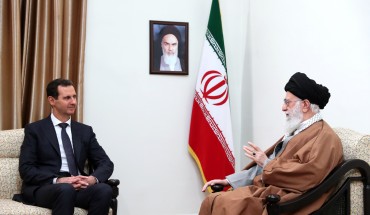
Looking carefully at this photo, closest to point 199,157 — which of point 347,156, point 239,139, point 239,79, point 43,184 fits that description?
point 239,139

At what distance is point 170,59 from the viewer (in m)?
4.68

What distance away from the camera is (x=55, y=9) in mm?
4191

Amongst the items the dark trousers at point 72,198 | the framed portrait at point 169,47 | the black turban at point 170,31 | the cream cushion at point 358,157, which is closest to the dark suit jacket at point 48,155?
the dark trousers at point 72,198

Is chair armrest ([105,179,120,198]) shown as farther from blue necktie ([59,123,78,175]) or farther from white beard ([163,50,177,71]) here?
white beard ([163,50,177,71])

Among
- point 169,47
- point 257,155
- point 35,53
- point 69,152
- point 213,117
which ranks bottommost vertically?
point 69,152

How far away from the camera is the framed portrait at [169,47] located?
4648 mm

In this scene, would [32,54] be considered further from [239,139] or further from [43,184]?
[239,139]

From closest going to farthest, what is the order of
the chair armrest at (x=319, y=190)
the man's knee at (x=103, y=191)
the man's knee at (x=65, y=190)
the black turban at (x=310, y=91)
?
the chair armrest at (x=319, y=190) < the black turban at (x=310, y=91) < the man's knee at (x=65, y=190) < the man's knee at (x=103, y=191)

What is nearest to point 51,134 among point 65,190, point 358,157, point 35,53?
point 65,190

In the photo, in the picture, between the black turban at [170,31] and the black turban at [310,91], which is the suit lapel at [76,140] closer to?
the black turban at [170,31]

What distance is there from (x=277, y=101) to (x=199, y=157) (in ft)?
3.05

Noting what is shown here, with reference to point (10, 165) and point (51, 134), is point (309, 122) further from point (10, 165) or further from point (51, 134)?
point (10, 165)

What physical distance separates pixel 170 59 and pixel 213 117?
678 mm

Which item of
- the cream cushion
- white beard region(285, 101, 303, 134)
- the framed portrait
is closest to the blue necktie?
the framed portrait
